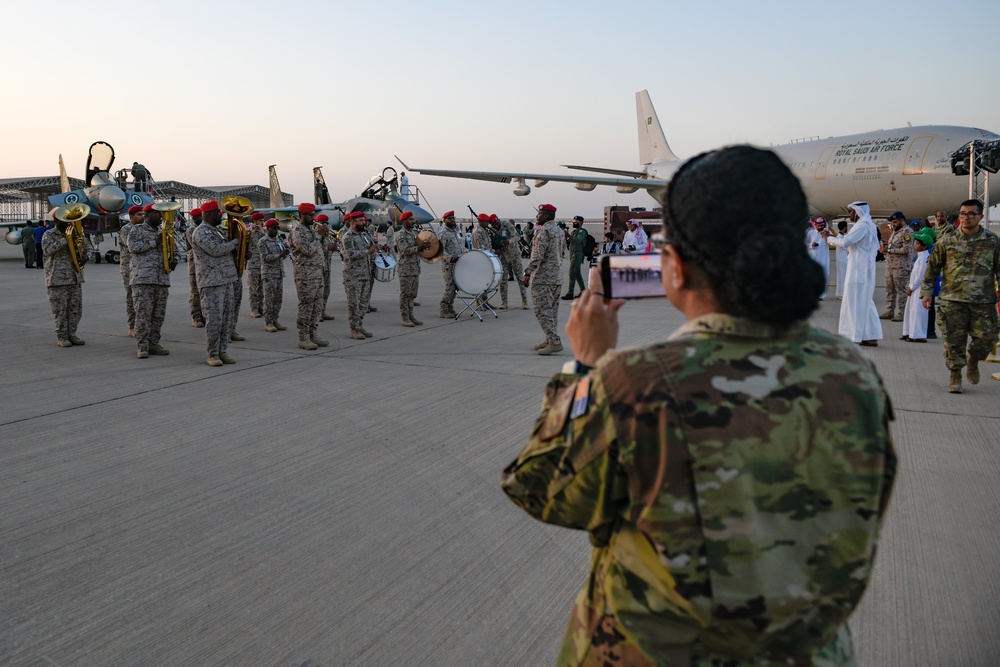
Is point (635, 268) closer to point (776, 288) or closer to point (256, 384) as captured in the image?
point (776, 288)

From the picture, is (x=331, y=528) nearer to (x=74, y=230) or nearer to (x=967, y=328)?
(x=967, y=328)

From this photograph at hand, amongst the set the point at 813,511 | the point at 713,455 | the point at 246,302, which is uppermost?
the point at 713,455

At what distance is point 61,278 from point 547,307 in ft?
21.3

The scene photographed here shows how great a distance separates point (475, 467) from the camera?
15.5 feet

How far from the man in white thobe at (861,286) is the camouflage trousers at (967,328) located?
8.68ft

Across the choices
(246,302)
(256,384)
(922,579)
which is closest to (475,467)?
(922,579)

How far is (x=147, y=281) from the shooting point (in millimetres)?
8625

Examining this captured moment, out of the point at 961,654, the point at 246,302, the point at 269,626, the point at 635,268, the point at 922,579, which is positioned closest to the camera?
the point at 635,268

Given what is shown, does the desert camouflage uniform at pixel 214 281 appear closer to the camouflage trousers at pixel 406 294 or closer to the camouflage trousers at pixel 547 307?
the camouflage trousers at pixel 406 294

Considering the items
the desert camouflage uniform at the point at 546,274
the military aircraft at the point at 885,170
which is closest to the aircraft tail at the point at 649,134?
the military aircraft at the point at 885,170

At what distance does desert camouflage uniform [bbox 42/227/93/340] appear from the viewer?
9234mm

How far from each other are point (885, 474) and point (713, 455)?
35cm

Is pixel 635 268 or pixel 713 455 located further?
pixel 635 268

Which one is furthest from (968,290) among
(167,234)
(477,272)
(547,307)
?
(167,234)
